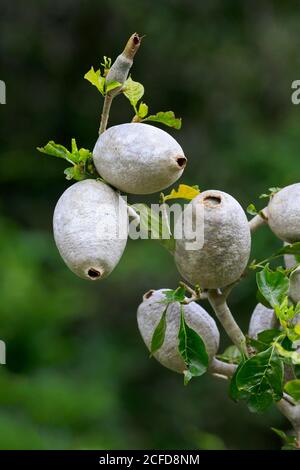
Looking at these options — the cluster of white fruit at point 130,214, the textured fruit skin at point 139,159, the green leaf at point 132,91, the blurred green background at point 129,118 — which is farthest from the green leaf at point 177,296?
the blurred green background at point 129,118

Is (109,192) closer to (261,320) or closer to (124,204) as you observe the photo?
(124,204)

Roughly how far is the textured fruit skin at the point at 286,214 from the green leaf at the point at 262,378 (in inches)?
5.1

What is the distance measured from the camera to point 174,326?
95cm

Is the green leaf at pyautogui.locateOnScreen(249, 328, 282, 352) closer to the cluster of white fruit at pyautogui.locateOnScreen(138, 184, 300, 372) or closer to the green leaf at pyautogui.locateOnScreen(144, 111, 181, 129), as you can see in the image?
the cluster of white fruit at pyautogui.locateOnScreen(138, 184, 300, 372)

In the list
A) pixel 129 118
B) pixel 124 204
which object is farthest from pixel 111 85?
pixel 129 118

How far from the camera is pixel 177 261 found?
2.93 feet

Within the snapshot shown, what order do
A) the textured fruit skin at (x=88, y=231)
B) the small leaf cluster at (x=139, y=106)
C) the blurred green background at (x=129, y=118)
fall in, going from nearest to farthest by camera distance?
the textured fruit skin at (x=88, y=231), the small leaf cluster at (x=139, y=106), the blurred green background at (x=129, y=118)

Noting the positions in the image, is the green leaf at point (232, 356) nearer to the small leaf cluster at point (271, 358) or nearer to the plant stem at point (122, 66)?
the small leaf cluster at point (271, 358)

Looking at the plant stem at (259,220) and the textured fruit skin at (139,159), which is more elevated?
the textured fruit skin at (139,159)

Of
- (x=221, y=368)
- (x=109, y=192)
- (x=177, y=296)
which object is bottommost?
(x=221, y=368)

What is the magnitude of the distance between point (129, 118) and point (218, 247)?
10.6 feet

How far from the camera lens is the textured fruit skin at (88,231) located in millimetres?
835
